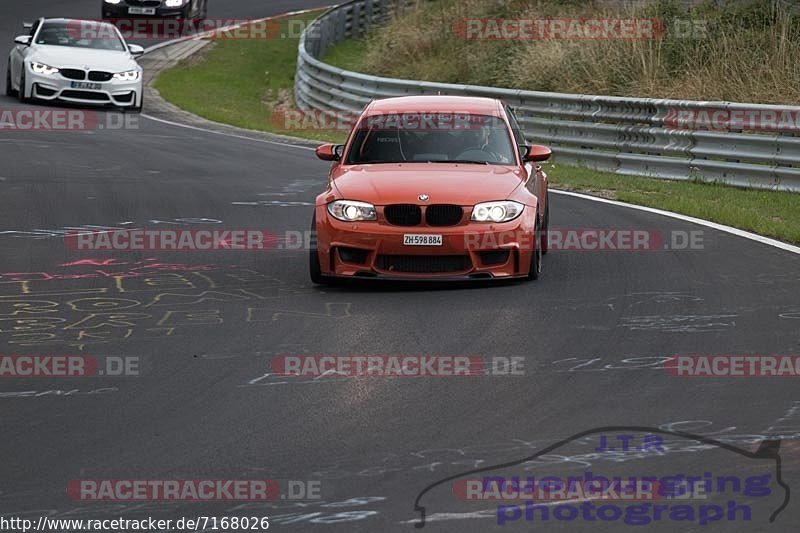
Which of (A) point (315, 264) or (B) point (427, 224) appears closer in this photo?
(B) point (427, 224)

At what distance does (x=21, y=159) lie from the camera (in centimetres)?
1997

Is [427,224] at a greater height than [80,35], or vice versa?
[427,224]

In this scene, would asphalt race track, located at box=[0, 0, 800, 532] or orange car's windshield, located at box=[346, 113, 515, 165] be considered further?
orange car's windshield, located at box=[346, 113, 515, 165]

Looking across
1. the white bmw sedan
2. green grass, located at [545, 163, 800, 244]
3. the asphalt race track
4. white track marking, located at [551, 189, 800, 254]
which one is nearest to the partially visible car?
the white bmw sedan

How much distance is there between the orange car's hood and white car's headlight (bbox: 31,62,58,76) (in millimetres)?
15042

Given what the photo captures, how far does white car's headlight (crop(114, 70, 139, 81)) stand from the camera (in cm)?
2650

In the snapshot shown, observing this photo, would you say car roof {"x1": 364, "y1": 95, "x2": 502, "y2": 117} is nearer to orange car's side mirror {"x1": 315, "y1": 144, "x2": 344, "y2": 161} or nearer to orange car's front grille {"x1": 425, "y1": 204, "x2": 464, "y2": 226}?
orange car's side mirror {"x1": 315, "y1": 144, "x2": 344, "y2": 161}

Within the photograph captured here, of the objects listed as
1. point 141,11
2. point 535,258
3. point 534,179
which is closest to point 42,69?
point 141,11

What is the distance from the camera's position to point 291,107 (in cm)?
3170

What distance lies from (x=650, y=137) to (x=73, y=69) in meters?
11.1
